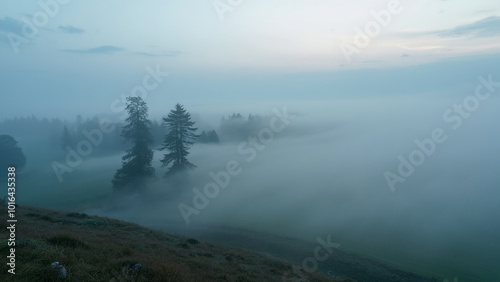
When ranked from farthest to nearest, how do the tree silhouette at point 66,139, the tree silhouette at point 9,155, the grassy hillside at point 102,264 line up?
the tree silhouette at point 66,139, the tree silhouette at point 9,155, the grassy hillside at point 102,264

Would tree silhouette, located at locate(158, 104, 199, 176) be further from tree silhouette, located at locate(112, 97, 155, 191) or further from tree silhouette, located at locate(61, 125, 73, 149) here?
tree silhouette, located at locate(61, 125, 73, 149)

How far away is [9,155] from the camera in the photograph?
196 ft

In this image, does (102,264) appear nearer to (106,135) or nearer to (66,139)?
(106,135)

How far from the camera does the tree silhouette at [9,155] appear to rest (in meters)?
58.1

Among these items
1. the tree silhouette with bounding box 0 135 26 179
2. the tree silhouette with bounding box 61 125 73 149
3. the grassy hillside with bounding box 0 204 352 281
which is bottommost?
the grassy hillside with bounding box 0 204 352 281

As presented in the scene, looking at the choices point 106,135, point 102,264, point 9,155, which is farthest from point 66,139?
point 102,264

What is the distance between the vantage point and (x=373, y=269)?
20969 mm

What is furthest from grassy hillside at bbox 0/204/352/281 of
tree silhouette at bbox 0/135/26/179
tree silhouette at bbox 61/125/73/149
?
tree silhouette at bbox 61/125/73/149

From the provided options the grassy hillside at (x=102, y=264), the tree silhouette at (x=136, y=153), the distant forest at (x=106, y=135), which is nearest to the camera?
the grassy hillside at (x=102, y=264)

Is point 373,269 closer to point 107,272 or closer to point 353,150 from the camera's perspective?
point 107,272

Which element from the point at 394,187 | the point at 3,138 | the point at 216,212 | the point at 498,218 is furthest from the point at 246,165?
the point at 3,138

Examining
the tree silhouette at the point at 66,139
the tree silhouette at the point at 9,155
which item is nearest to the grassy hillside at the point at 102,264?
the tree silhouette at the point at 9,155

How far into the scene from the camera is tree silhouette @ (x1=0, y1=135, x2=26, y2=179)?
58141mm

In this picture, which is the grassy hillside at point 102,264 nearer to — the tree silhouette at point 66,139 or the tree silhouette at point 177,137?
the tree silhouette at point 177,137
